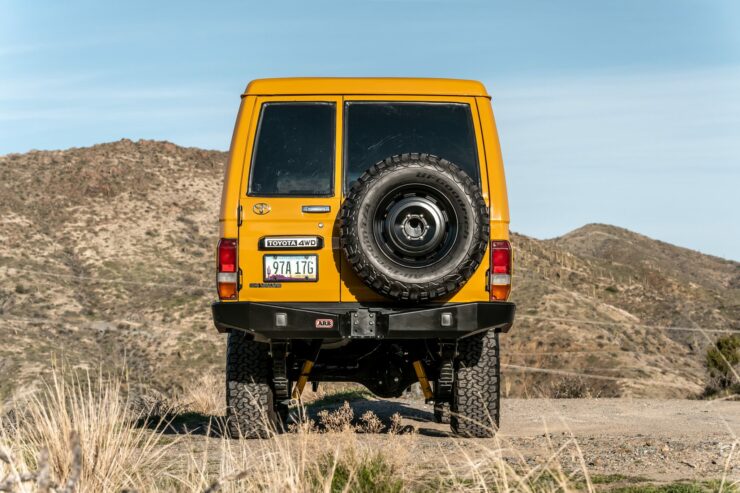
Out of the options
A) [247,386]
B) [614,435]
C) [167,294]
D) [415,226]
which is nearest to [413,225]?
[415,226]

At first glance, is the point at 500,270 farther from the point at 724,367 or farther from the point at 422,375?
the point at 724,367

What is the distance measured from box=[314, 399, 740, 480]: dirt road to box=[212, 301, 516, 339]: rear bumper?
756 millimetres

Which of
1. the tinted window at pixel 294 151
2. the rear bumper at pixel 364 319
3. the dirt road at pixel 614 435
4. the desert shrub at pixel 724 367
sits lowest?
the desert shrub at pixel 724 367

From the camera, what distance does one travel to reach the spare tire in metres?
6.79

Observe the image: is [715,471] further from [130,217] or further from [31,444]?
[130,217]

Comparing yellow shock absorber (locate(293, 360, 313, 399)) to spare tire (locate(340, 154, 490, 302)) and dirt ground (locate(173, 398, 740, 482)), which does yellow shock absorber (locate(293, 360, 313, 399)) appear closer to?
dirt ground (locate(173, 398, 740, 482))

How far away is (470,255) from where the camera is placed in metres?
6.87

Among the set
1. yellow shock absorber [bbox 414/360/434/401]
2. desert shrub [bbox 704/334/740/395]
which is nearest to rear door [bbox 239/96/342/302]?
yellow shock absorber [bbox 414/360/434/401]

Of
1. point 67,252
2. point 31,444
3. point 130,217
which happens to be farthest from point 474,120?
point 130,217

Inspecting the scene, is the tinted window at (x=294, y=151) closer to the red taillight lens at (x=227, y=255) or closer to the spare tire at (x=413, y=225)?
the red taillight lens at (x=227, y=255)

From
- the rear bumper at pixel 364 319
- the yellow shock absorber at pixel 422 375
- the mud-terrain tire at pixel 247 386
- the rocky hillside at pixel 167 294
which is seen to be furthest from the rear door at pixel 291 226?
the rocky hillside at pixel 167 294

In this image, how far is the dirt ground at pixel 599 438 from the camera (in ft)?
19.6

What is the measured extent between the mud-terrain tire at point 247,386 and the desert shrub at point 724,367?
8433 mm

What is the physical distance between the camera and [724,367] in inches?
774
